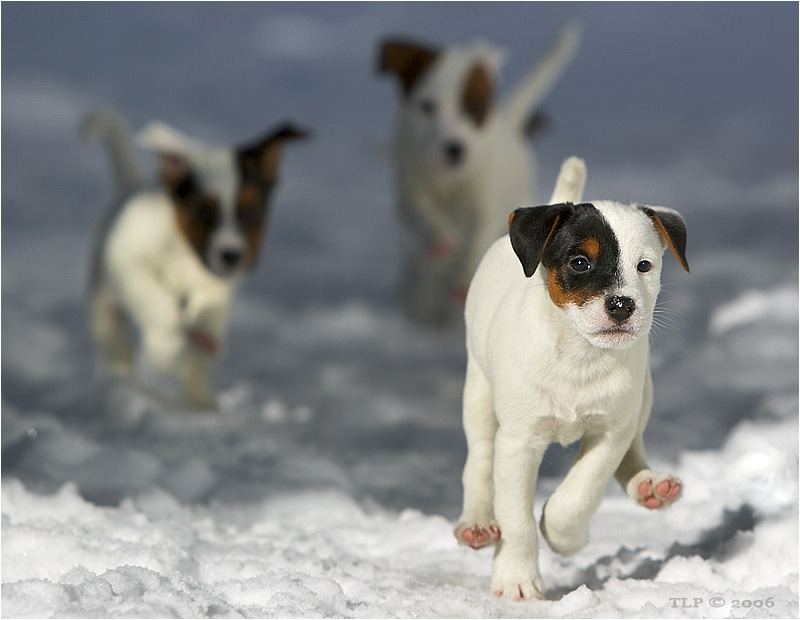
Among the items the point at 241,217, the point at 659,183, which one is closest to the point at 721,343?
the point at 241,217

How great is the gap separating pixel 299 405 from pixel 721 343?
2054 millimetres

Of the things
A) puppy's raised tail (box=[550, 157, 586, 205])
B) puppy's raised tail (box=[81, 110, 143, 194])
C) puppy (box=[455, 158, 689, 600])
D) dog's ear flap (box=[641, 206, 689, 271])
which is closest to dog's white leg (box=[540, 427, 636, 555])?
puppy (box=[455, 158, 689, 600])

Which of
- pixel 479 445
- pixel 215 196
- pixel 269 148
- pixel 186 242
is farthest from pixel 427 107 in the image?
pixel 479 445

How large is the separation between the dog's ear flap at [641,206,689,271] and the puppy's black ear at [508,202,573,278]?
0.20 meters

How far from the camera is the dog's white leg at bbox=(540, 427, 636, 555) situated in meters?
2.48

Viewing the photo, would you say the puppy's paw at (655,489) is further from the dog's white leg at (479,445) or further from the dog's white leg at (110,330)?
the dog's white leg at (110,330)

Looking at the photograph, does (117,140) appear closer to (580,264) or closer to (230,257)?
(230,257)

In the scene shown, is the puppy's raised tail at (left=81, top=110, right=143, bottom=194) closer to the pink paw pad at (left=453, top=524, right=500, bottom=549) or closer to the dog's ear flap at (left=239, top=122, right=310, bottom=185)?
the dog's ear flap at (left=239, top=122, right=310, bottom=185)

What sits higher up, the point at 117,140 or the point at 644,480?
the point at 117,140

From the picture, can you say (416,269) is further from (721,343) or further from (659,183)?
(659,183)

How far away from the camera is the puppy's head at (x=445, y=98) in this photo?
17.1 feet

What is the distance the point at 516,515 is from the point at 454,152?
2931 millimetres

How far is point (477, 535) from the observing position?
255 cm

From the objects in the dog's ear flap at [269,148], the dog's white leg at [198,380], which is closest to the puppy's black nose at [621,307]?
the dog's ear flap at [269,148]
